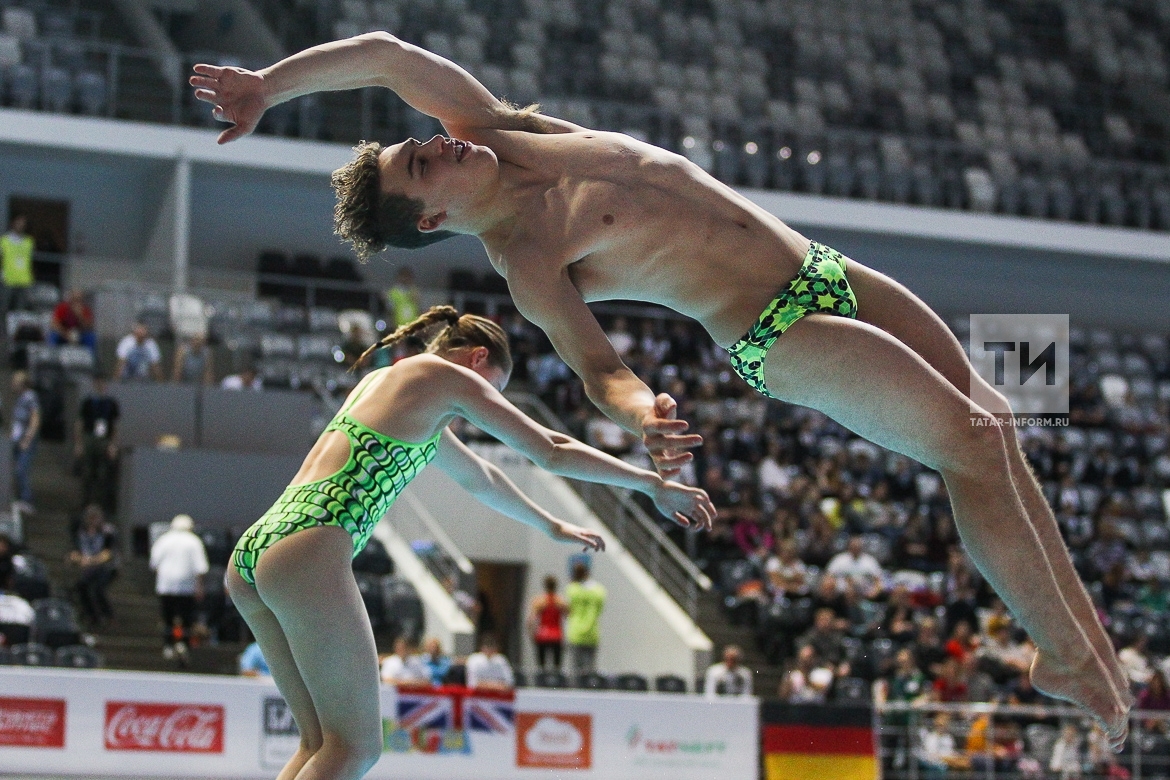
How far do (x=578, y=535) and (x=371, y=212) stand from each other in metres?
1.34

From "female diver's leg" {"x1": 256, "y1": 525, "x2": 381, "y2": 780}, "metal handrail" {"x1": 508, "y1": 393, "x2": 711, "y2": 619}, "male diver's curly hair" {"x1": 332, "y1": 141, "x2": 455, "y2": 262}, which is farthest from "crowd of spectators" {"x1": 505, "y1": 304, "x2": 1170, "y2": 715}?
"male diver's curly hair" {"x1": 332, "y1": 141, "x2": 455, "y2": 262}

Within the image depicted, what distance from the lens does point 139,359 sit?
54.6ft

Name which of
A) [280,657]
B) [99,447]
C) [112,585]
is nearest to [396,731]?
[112,585]

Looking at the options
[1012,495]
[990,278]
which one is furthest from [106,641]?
[990,278]

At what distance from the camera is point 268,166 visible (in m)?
21.2

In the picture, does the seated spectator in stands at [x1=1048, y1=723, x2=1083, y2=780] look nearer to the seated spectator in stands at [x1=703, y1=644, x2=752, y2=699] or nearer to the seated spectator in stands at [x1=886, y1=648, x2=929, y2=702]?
the seated spectator in stands at [x1=886, y1=648, x2=929, y2=702]

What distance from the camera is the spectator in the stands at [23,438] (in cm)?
1518

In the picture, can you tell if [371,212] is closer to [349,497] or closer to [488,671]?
[349,497]

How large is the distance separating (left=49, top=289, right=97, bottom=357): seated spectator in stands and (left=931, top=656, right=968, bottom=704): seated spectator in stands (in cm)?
959

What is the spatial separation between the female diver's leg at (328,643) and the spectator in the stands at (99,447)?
38.3 feet

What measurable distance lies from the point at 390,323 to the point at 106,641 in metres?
6.91

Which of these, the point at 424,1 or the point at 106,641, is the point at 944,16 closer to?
the point at 424,1

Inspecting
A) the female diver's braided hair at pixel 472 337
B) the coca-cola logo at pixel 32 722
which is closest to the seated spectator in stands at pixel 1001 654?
the coca-cola logo at pixel 32 722

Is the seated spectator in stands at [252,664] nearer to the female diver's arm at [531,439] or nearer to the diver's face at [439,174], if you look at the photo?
the female diver's arm at [531,439]
